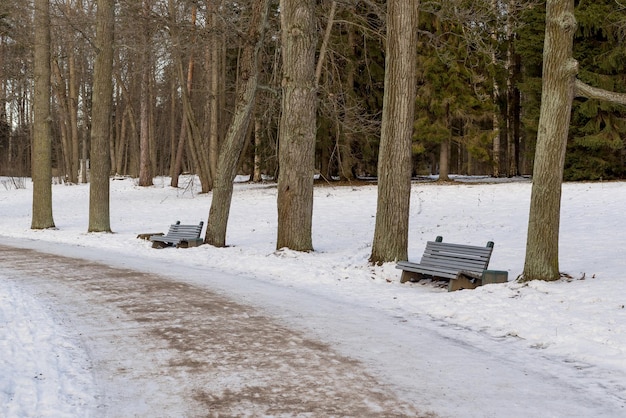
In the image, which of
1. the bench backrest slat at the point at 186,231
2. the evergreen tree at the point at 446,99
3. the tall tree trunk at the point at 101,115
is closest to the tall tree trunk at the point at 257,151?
the evergreen tree at the point at 446,99

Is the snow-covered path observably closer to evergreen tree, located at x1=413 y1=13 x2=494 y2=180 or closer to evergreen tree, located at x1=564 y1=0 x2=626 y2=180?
evergreen tree, located at x1=413 y1=13 x2=494 y2=180

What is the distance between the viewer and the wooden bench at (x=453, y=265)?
9328 mm

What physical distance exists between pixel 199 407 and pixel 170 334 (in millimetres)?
2246

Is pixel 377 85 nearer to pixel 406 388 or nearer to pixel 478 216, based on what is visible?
pixel 478 216

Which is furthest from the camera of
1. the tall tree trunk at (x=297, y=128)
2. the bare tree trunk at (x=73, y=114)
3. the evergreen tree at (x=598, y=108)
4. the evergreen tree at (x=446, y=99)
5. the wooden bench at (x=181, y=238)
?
the bare tree trunk at (x=73, y=114)

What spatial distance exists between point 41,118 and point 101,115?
2576 mm

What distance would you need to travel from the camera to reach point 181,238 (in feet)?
48.6

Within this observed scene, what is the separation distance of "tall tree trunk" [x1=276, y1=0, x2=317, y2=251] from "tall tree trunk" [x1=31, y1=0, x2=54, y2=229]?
379 inches

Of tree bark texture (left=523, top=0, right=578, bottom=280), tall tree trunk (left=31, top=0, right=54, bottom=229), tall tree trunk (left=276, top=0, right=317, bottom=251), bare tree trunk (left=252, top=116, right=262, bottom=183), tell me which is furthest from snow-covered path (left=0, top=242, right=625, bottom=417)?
bare tree trunk (left=252, top=116, right=262, bottom=183)

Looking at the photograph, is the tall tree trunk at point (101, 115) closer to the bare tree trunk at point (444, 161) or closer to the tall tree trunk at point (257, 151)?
the tall tree trunk at point (257, 151)

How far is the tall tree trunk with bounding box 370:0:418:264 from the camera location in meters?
11.2

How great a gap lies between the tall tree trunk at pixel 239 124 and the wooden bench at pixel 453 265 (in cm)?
586

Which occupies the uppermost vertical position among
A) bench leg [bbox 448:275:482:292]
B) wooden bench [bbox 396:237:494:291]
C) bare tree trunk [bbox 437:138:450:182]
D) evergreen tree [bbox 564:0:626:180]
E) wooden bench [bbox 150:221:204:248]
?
evergreen tree [bbox 564:0:626:180]

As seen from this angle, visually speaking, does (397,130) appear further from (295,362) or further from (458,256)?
(295,362)
